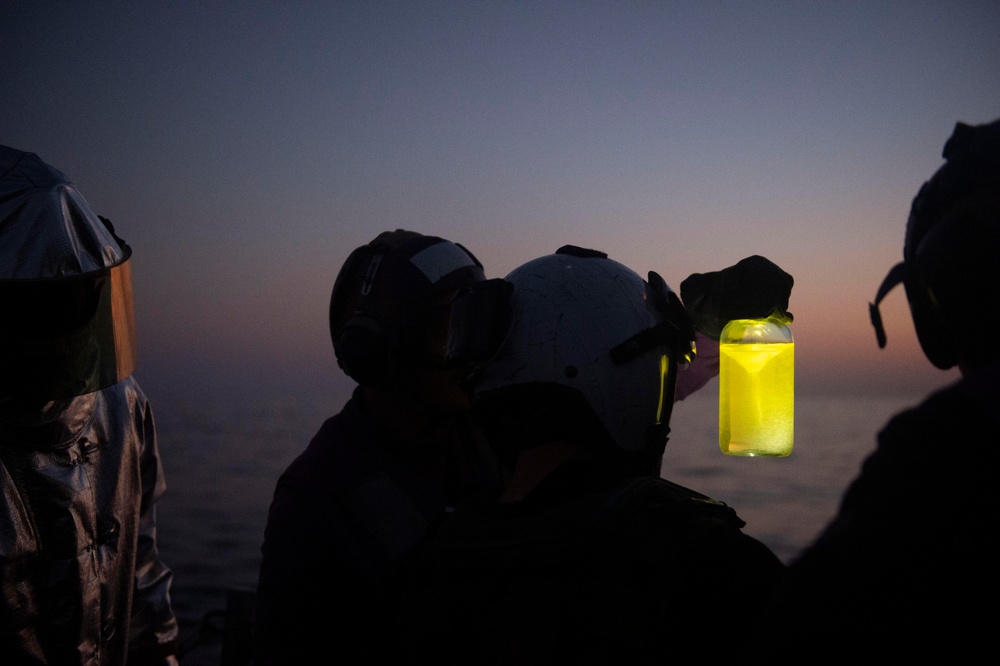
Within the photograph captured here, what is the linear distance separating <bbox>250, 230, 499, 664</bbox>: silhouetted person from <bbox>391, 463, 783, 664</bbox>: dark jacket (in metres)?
0.55

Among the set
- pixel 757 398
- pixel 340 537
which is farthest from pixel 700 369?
pixel 340 537

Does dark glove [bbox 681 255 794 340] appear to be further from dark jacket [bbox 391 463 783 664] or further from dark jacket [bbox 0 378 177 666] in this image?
dark jacket [bbox 0 378 177 666]

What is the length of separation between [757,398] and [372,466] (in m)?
1.63

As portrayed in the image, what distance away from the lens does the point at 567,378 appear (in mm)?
2076

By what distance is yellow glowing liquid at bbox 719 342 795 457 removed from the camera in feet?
7.90

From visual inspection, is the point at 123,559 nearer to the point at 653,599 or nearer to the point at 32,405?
the point at 32,405

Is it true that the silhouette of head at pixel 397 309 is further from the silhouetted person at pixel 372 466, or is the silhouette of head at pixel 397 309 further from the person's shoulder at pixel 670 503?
the person's shoulder at pixel 670 503

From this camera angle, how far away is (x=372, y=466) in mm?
3105

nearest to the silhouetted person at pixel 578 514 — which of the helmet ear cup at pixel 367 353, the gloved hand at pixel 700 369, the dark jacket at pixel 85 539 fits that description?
the gloved hand at pixel 700 369

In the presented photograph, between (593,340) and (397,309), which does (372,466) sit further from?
(593,340)

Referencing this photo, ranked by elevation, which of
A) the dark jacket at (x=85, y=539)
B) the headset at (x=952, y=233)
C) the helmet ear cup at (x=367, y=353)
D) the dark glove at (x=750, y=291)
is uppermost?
the headset at (x=952, y=233)

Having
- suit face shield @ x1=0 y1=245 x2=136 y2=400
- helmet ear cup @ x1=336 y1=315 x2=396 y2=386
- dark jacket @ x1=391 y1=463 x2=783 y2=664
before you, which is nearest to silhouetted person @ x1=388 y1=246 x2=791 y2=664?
dark jacket @ x1=391 y1=463 x2=783 y2=664

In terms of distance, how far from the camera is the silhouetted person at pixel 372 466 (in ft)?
8.97

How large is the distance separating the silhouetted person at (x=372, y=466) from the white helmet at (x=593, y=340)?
1.79 ft
